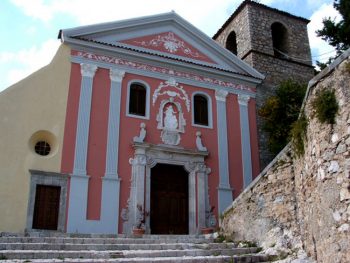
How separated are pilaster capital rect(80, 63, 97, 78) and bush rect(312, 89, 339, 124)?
30.8 feet

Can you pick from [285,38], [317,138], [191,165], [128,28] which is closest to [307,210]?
[317,138]

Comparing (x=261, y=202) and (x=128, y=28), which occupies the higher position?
(x=128, y=28)

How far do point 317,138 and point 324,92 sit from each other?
0.70 meters

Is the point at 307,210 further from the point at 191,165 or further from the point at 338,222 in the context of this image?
the point at 191,165

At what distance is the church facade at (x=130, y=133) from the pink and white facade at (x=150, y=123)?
0.04 meters

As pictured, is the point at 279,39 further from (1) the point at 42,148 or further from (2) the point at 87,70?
(1) the point at 42,148

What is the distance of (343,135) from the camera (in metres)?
5.51

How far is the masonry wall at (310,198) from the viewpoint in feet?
17.9

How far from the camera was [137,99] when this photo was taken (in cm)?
1450

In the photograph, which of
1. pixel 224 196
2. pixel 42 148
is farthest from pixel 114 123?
pixel 224 196

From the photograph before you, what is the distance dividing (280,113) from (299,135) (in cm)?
907

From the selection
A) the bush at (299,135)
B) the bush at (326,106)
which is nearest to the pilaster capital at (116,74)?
the bush at (299,135)

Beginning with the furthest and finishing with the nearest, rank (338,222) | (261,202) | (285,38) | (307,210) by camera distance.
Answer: (285,38) → (261,202) → (307,210) → (338,222)

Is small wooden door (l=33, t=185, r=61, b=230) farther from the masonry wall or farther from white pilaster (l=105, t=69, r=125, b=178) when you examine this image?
the masonry wall
